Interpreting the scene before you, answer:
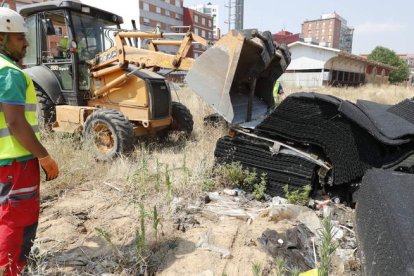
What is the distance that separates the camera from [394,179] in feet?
8.39

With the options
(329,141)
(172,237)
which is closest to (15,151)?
(172,237)

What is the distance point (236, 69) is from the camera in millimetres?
4773

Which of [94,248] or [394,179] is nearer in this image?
[394,179]

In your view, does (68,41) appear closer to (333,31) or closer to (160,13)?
(160,13)

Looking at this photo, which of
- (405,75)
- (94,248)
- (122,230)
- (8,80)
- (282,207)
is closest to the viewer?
(8,80)

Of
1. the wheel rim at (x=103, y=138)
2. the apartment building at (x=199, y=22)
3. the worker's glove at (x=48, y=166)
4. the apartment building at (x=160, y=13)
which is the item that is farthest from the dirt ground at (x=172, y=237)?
the apartment building at (x=199, y=22)

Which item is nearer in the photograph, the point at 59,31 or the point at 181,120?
the point at 59,31

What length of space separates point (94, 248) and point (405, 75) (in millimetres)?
58937

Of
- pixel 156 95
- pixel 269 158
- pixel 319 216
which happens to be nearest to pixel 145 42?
pixel 156 95

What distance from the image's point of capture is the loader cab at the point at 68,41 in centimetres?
534

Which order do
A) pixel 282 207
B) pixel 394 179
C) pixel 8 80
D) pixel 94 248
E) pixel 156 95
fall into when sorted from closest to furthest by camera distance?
pixel 8 80 → pixel 394 179 → pixel 94 248 → pixel 282 207 → pixel 156 95

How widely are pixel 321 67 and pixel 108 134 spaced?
27.4m

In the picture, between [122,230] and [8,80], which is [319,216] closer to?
[122,230]

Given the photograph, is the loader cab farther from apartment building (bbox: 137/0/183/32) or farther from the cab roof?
apartment building (bbox: 137/0/183/32)
